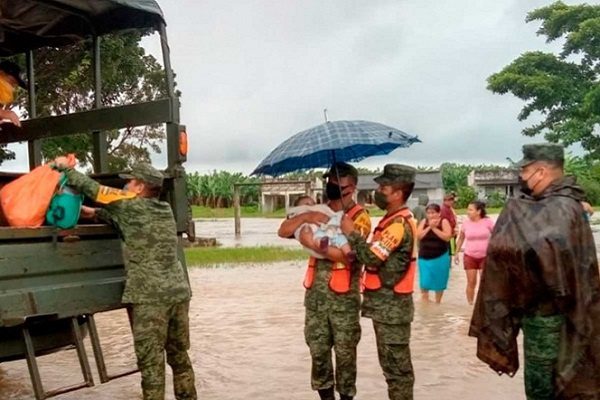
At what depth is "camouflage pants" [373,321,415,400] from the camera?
16.0ft

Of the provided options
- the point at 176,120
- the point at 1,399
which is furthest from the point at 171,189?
the point at 1,399

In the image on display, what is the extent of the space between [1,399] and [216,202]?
185 ft

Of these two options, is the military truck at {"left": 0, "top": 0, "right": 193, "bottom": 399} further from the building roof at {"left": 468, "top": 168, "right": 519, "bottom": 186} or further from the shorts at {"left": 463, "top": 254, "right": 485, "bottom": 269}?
the building roof at {"left": 468, "top": 168, "right": 519, "bottom": 186}

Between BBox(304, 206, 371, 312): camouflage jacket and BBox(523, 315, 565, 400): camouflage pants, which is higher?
BBox(304, 206, 371, 312): camouflage jacket

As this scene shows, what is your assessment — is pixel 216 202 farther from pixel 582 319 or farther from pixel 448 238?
pixel 582 319

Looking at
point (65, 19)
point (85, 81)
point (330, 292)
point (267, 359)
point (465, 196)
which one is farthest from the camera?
point (465, 196)

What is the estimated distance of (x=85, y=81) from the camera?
48.2ft

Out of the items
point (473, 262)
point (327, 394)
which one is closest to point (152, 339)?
point (327, 394)

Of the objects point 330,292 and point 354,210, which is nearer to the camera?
point 330,292

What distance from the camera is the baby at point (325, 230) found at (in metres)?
5.05

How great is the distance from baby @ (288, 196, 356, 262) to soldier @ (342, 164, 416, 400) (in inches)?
3.9

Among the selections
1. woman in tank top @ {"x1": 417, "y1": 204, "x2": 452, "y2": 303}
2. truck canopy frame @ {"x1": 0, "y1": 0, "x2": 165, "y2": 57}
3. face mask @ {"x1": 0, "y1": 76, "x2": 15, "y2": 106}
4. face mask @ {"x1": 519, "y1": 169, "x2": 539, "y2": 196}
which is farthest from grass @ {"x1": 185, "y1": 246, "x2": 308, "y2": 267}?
face mask @ {"x1": 519, "y1": 169, "x2": 539, "y2": 196}

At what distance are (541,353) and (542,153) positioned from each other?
96 centimetres

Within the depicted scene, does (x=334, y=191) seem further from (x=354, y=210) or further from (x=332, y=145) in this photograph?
(x=332, y=145)
